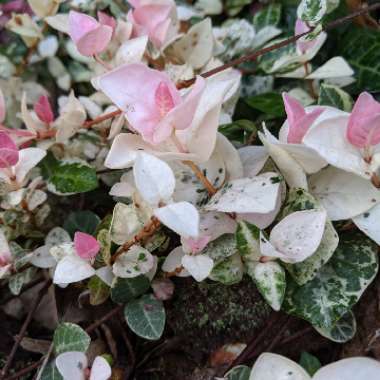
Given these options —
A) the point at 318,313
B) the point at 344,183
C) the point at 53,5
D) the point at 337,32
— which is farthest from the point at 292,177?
the point at 53,5

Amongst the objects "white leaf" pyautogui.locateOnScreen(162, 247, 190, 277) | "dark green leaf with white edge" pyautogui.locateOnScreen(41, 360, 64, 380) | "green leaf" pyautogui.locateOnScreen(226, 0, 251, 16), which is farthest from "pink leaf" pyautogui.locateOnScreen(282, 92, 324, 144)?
"green leaf" pyautogui.locateOnScreen(226, 0, 251, 16)

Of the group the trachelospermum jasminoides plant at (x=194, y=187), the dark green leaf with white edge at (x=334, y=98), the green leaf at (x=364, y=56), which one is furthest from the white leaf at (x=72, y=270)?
the green leaf at (x=364, y=56)

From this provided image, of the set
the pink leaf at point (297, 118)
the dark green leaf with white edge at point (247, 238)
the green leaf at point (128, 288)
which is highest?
the pink leaf at point (297, 118)

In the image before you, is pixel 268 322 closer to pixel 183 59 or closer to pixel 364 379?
pixel 364 379

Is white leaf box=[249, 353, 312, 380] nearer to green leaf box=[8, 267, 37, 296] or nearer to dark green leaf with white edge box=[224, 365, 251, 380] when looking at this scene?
dark green leaf with white edge box=[224, 365, 251, 380]

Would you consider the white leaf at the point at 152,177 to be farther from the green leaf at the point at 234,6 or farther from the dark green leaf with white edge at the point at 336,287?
the green leaf at the point at 234,6

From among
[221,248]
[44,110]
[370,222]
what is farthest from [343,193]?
[44,110]

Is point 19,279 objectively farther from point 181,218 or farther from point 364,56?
point 364,56

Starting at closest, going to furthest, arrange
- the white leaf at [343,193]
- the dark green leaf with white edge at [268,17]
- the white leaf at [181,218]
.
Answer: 1. the white leaf at [181,218]
2. the white leaf at [343,193]
3. the dark green leaf with white edge at [268,17]
